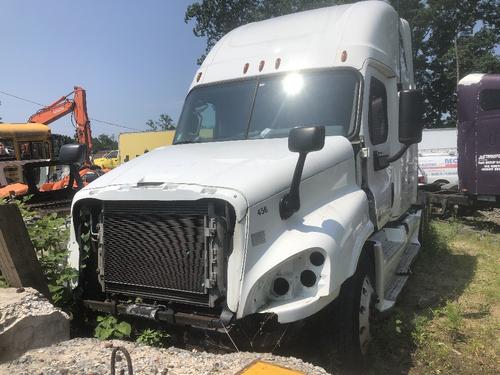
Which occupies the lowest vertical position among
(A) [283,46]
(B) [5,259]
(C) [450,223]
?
(C) [450,223]

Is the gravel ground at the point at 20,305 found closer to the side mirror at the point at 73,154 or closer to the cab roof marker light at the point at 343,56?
the side mirror at the point at 73,154

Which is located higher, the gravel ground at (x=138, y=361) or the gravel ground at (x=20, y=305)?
the gravel ground at (x=20, y=305)

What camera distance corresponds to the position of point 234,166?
3.76 metres

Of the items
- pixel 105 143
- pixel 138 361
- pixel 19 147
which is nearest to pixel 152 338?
pixel 138 361

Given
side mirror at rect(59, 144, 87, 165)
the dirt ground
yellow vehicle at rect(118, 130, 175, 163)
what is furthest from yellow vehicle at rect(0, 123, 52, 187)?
the dirt ground

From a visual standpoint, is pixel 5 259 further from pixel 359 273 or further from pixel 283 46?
pixel 283 46

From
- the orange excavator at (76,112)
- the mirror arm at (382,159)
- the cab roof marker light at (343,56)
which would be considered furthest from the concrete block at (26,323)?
the orange excavator at (76,112)

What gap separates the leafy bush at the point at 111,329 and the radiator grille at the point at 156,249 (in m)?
0.23

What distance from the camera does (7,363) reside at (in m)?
3.13

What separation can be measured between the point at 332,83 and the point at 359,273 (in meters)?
1.87

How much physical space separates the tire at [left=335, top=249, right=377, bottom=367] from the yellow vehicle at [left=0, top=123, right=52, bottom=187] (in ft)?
41.5

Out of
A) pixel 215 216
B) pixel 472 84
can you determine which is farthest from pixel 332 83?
pixel 472 84

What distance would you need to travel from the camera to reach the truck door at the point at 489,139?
35.7 ft

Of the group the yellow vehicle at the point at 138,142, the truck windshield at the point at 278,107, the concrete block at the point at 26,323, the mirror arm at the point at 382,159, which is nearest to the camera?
the concrete block at the point at 26,323
